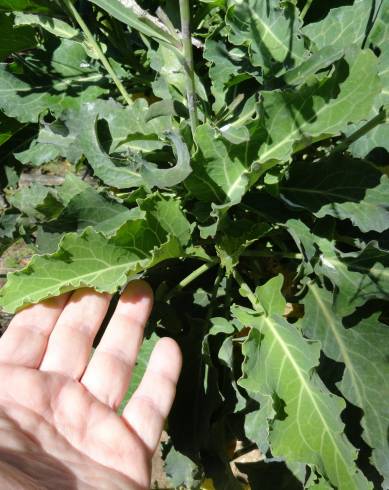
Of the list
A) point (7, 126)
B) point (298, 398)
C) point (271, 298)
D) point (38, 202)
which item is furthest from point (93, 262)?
point (7, 126)

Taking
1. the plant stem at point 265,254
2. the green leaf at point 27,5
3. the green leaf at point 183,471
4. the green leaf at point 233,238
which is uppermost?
the green leaf at point 27,5

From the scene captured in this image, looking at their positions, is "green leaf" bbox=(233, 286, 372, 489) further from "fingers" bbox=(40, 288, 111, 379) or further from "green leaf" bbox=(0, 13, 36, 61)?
"green leaf" bbox=(0, 13, 36, 61)

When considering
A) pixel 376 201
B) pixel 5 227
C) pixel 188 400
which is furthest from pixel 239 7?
pixel 188 400

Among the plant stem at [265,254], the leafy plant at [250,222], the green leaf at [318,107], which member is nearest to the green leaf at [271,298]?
the leafy plant at [250,222]

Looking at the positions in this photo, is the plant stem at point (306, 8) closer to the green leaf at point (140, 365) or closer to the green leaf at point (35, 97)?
the green leaf at point (35, 97)

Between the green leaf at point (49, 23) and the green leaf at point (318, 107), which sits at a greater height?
the green leaf at point (318, 107)

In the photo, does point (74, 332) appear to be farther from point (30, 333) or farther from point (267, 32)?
point (267, 32)

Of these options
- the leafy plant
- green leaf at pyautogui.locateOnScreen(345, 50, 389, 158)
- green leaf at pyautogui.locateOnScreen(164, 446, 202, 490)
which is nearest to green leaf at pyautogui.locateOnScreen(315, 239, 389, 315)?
the leafy plant
